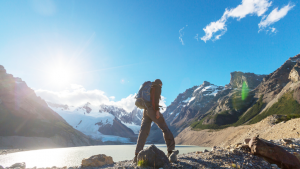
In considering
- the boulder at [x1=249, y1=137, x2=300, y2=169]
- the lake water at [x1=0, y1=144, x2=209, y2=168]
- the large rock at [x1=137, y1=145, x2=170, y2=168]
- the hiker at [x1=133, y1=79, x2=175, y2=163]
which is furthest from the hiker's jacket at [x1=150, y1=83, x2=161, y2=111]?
the lake water at [x1=0, y1=144, x2=209, y2=168]

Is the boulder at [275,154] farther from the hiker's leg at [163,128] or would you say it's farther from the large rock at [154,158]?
the large rock at [154,158]

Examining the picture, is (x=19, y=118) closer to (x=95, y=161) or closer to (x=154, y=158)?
(x=95, y=161)

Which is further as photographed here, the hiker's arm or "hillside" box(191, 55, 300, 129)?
"hillside" box(191, 55, 300, 129)

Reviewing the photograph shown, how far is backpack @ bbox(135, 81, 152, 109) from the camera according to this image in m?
5.65

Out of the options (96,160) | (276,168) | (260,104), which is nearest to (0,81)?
(96,160)

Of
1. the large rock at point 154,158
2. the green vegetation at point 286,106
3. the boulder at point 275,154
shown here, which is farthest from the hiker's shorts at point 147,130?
the green vegetation at point 286,106

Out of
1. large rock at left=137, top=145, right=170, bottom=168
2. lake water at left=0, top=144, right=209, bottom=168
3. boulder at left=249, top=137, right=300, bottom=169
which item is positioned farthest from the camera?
lake water at left=0, top=144, right=209, bottom=168

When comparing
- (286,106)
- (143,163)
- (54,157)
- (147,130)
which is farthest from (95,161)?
(286,106)

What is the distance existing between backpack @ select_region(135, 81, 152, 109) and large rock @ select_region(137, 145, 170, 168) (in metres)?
1.76

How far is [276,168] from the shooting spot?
14.3 ft

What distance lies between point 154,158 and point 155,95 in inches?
86.7

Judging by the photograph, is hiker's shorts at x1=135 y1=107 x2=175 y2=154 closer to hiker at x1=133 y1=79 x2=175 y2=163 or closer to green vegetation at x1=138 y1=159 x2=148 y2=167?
hiker at x1=133 y1=79 x2=175 y2=163

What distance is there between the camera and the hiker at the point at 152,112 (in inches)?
217

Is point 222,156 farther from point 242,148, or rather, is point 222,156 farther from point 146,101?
point 146,101
